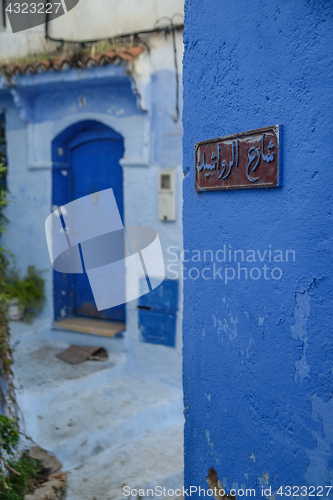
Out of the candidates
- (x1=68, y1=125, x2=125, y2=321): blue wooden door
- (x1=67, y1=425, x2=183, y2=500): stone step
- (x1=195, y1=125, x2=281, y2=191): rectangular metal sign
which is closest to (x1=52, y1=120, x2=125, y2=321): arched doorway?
(x1=68, y1=125, x2=125, y2=321): blue wooden door

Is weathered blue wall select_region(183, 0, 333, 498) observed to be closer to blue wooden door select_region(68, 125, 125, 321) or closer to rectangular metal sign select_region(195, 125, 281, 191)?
rectangular metal sign select_region(195, 125, 281, 191)

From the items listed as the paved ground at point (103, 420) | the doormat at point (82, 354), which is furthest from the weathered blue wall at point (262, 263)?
the doormat at point (82, 354)

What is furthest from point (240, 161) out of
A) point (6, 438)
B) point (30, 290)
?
point (30, 290)

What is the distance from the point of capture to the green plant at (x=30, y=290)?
5.86 metres

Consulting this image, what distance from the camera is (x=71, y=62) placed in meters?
5.04

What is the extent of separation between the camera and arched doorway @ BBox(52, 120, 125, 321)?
222 inches

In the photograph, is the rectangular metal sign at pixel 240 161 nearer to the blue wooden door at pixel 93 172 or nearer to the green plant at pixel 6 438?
the green plant at pixel 6 438

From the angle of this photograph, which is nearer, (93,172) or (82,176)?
(93,172)

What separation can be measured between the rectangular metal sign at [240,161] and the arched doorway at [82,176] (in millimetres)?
3446

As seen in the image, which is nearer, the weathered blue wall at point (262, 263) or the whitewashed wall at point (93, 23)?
the weathered blue wall at point (262, 263)

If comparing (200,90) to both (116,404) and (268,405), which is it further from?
(116,404)

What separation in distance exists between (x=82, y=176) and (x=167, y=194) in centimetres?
154

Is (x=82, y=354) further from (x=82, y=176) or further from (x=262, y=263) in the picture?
(x=262, y=263)

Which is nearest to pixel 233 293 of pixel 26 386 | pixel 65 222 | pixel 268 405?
pixel 268 405
